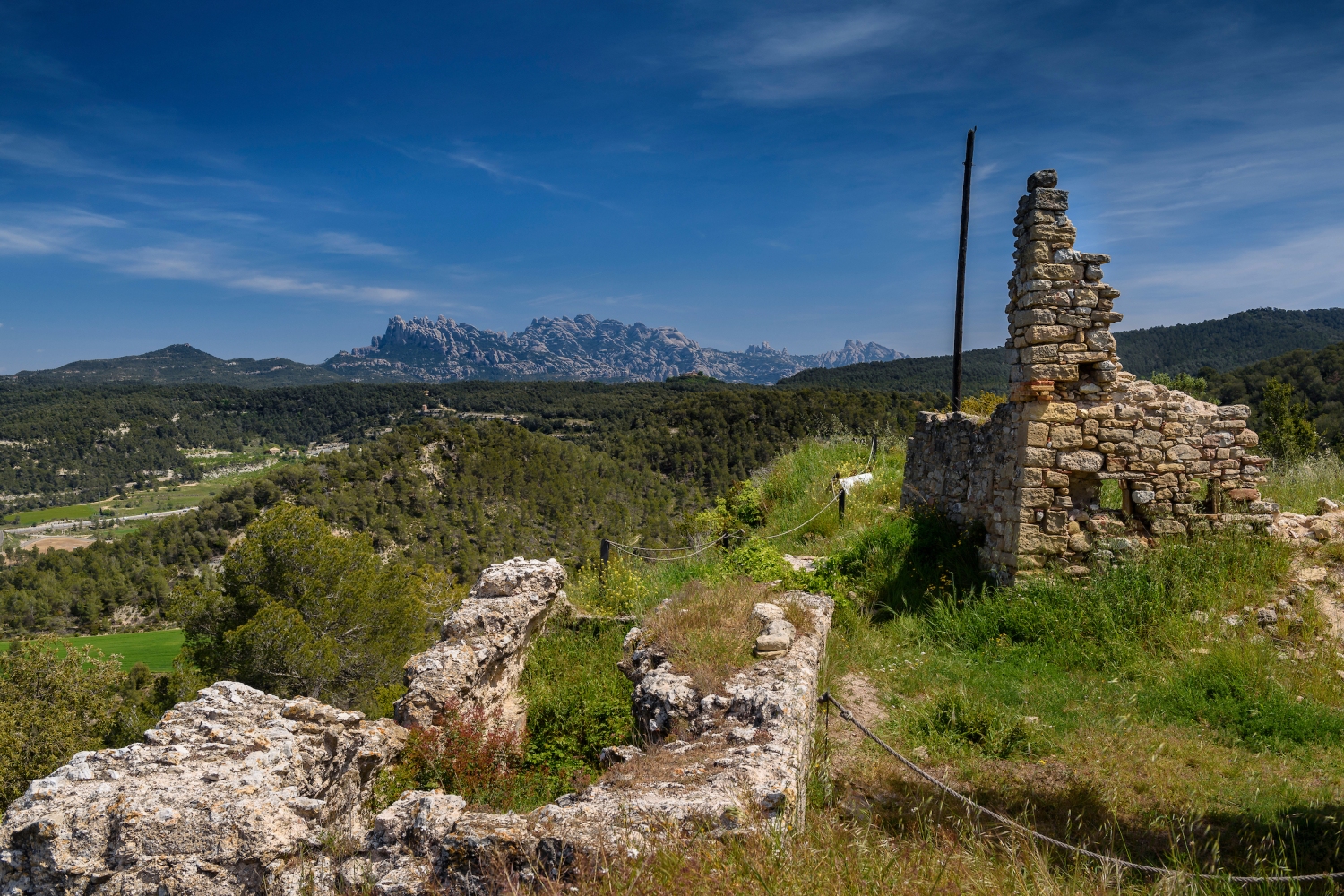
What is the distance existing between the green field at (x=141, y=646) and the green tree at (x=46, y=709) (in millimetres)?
23150

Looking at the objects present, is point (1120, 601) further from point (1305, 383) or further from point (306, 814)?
point (1305, 383)

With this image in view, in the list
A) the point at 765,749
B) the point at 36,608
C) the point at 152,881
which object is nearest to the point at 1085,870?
the point at 765,749

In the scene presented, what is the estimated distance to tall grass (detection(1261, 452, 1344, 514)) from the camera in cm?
838

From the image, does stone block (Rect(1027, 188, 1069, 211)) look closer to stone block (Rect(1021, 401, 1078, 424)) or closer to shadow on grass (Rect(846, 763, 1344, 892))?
stone block (Rect(1021, 401, 1078, 424))

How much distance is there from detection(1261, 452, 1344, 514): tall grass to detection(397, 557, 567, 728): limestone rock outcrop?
9332 millimetres

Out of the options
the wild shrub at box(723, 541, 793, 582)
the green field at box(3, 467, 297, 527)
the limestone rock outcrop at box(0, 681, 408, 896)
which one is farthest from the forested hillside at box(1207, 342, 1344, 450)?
the green field at box(3, 467, 297, 527)

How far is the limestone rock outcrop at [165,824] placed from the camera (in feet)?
9.59

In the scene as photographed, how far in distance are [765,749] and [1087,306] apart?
19.5 ft

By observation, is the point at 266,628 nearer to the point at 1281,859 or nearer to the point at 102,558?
the point at 1281,859

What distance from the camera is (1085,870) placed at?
3.14 m

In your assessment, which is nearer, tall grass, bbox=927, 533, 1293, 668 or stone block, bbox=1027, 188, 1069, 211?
tall grass, bbox=927, 533, 1293, 668

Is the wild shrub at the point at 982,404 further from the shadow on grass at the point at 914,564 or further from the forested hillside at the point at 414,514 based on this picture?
the forested hillside at the point at 414,514

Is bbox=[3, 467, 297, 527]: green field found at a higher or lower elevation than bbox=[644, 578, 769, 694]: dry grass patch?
lower

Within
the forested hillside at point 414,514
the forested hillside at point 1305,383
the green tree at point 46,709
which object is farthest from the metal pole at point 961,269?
the forested hillside at point 414,514
